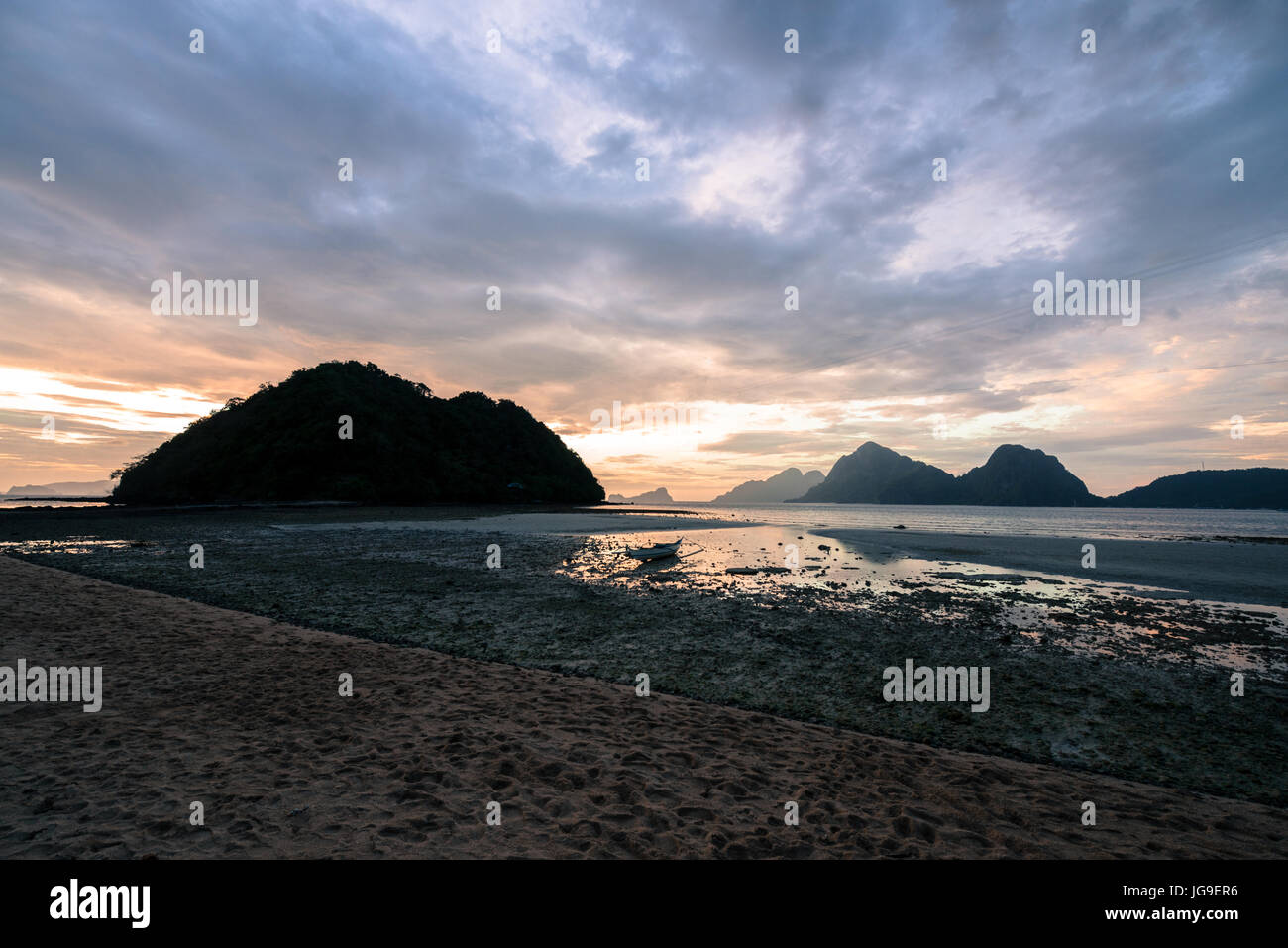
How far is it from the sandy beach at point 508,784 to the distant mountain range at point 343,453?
305ft

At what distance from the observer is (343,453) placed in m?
98.1

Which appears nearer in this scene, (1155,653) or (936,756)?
(936,756)

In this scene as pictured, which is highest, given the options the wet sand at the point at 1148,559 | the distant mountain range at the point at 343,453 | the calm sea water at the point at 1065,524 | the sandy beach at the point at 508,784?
the distant mountain range at the point at 343,453

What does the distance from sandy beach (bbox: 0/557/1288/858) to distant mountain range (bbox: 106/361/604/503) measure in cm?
9307

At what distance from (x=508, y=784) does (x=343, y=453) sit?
10762 centimetres

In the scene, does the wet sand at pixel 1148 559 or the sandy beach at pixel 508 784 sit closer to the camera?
the sandy beach at pixel 508 784

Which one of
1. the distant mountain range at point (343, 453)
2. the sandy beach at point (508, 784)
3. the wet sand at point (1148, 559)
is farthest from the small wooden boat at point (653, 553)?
the distant mountain range at point (343, 453)

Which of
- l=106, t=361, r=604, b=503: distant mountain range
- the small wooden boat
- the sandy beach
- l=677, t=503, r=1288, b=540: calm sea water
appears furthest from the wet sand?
l=106, t=361, r=604, b=503: distant mountain range

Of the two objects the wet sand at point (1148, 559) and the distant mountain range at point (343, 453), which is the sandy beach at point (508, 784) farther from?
the distant mountain range at point (343, 453)

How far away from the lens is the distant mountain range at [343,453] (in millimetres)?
91812

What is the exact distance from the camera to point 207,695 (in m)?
8.19

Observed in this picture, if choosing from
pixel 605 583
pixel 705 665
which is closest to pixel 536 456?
pixel 605 583
